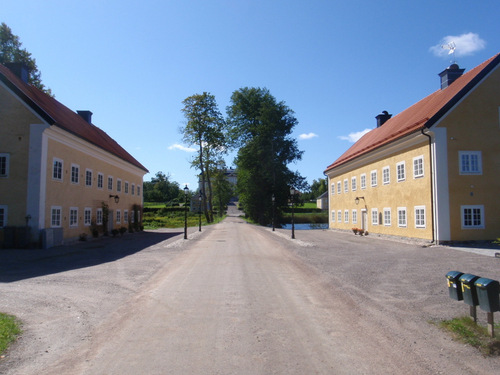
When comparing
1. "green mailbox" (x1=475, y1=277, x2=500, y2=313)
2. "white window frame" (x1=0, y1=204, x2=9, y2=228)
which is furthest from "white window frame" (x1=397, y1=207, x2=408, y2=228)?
"white window frame" (x1=0, y1=204, x2=9, y2=228)

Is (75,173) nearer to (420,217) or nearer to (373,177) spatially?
(373,177)

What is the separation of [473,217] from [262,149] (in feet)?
104

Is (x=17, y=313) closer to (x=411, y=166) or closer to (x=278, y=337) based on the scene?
(x=278, y=337)

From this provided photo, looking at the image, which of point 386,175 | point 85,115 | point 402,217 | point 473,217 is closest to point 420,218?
point 402,217

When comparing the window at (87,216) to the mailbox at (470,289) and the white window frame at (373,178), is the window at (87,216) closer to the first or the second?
the white window frame at (373,178)

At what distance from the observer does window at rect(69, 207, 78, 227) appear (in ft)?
74.6

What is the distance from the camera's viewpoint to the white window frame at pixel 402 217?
2245cm

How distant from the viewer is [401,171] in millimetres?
23172

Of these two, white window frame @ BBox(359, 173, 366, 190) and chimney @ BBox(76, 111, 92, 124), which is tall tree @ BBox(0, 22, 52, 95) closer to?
chimney @ BBox(76, 111, 92, 124)

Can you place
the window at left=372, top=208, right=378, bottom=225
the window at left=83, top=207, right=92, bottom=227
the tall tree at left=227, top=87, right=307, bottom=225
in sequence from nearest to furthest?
the window at left=83, top=207, right=92, bottom=227, the window at left=372, top=208, right=378, bottom=225, the tall tree at left=227, top=87, right=307, bottom=225

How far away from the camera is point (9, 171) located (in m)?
19.3

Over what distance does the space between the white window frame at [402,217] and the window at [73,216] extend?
1994 cm

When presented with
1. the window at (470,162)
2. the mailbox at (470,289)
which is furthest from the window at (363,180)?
the mailbox at (470,289)

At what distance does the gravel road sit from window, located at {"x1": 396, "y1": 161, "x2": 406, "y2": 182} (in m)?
10.5
